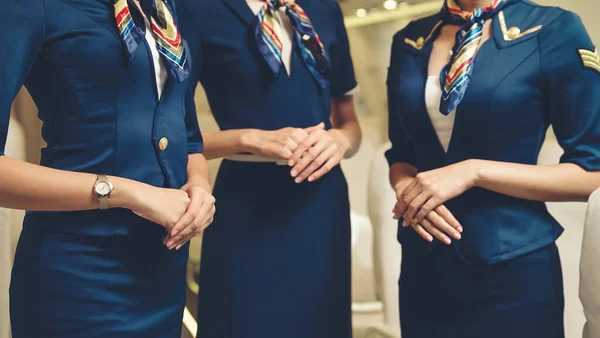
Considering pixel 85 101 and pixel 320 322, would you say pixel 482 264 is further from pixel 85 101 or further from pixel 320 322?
pixel 85 101

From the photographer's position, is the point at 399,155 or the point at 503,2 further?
the point at 399,155

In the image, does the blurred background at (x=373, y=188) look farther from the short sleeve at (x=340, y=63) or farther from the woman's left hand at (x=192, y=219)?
the woman's left hand at (x=192, y=219)

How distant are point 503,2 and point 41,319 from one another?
3.16ft

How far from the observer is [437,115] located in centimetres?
108

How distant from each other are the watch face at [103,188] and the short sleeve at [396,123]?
65 centimetres

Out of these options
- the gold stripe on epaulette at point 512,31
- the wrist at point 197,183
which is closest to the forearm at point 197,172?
the wrist at point 197,183

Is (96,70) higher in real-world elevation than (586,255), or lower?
higher

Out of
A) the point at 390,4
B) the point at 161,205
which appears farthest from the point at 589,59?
the point at 390,4

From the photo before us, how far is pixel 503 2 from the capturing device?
104 centimetres

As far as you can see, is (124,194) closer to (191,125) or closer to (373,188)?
(191,125)

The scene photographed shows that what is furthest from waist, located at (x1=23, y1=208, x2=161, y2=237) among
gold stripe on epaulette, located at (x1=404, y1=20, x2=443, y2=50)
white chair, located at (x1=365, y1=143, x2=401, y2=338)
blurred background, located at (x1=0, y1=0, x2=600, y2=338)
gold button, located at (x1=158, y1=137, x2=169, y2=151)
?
white chair, located at (x1=365, y1=143, x2=401, y2=338)

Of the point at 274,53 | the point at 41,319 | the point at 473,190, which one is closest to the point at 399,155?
the point at 473,190

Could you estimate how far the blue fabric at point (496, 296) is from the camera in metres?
1.00

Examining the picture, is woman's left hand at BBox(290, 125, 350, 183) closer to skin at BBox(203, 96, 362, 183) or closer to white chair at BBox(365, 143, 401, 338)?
skin at BBox(203, 96, 362, 183)
